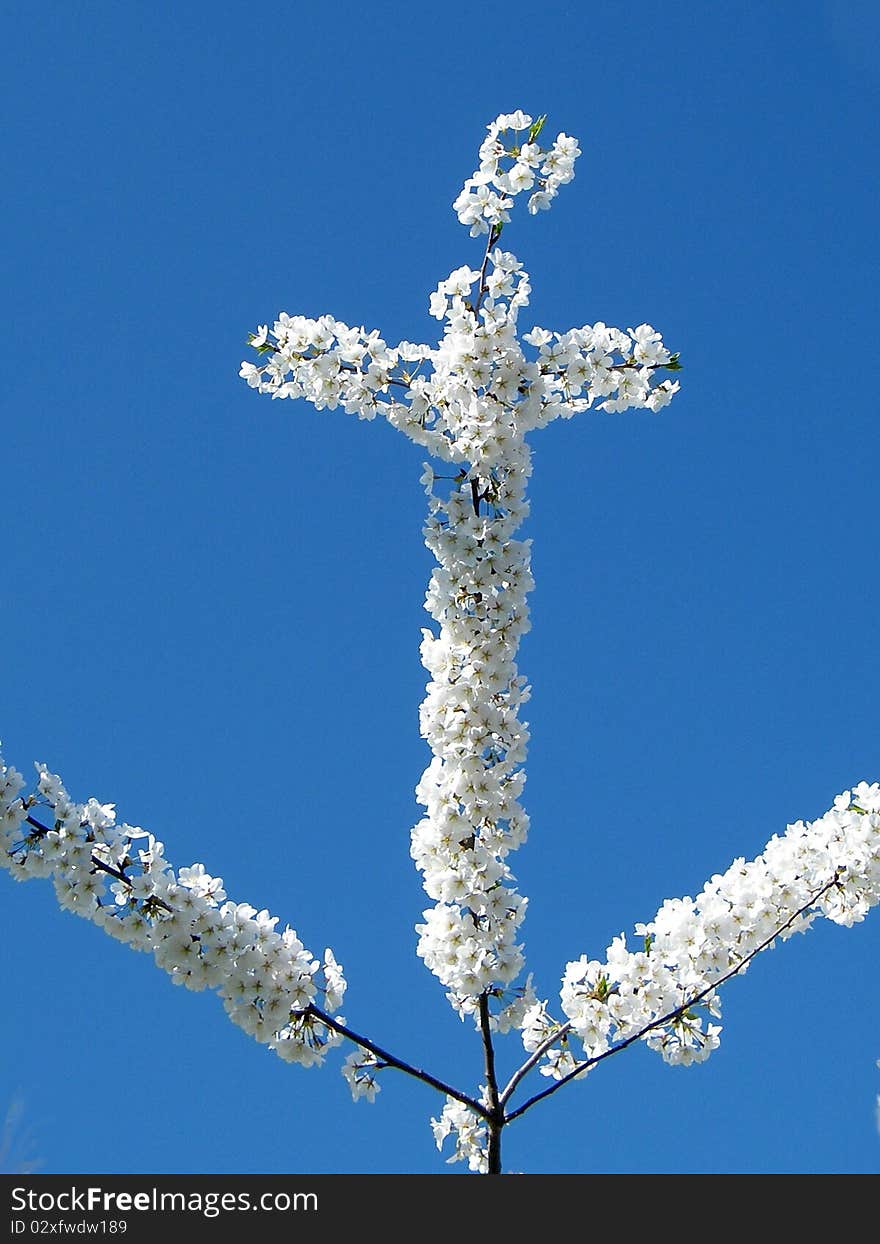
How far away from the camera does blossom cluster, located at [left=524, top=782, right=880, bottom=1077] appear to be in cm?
635

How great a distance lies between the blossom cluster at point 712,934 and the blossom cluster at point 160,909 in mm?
1478

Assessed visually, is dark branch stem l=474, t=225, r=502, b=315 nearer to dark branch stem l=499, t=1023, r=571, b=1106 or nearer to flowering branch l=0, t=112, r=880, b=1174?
flowering branch l=0, t=112, r=880, b=1174

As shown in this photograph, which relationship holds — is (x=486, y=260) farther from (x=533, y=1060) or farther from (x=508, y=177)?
(x=533, y=1060)

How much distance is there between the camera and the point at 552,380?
256 inches

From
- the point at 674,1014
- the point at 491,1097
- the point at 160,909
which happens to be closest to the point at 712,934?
the point at 674,1014

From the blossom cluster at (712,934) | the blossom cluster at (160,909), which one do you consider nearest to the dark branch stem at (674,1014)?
the blossom cluster at (712,934)

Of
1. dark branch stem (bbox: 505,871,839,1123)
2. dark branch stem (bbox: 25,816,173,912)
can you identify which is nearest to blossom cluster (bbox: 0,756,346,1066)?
dark branch stem (bbox: 25,816,173,912)

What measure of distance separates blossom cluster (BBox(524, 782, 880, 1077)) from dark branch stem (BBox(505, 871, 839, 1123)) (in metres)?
0.01

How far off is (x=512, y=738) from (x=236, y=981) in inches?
74.1

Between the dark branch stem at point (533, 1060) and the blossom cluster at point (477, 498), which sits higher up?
the blossom cluster at point (477, 498)

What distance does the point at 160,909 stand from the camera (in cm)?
589

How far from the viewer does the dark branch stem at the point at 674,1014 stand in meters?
6.20

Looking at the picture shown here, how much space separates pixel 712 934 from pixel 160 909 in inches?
120

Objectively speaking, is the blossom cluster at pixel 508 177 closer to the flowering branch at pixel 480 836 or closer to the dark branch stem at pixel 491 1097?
the flowering branch at pixel 480 836
